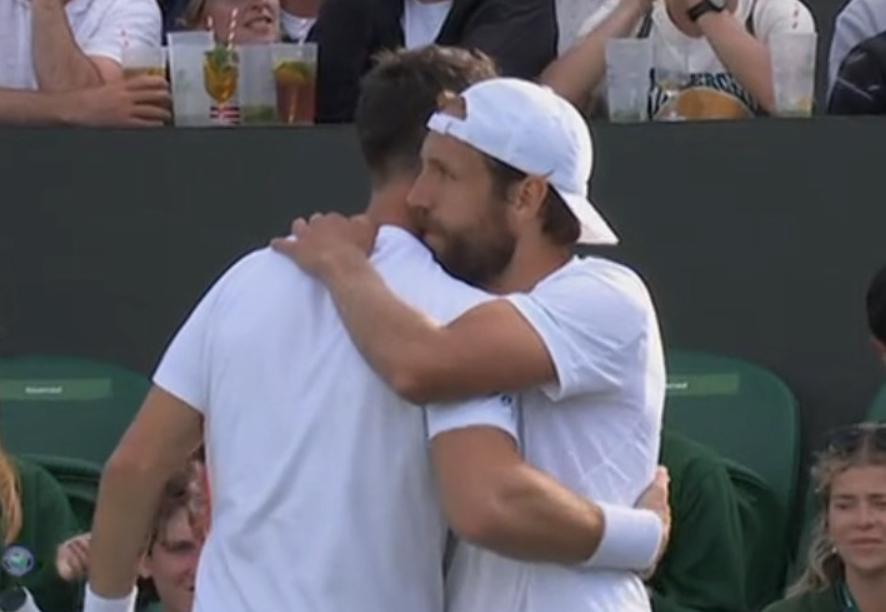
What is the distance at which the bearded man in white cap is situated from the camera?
304 centimetres

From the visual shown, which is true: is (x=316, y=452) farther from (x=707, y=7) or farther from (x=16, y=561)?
(x=707, y=7)

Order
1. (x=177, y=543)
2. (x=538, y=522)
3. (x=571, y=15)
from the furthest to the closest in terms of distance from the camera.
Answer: (x=571, y=15) → (x=177, y=543) → (x=538, y=522)

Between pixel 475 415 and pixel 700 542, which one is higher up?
pixel 475 415

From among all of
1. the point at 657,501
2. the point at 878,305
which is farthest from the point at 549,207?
the point at 878,305

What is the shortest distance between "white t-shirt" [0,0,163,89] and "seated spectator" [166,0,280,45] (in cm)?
11

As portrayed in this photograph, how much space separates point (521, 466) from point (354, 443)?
225 mm

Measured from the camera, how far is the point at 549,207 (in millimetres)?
3137

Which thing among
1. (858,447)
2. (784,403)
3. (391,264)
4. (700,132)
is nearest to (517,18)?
(700,132)

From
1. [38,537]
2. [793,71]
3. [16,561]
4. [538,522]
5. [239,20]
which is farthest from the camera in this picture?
[239,20]

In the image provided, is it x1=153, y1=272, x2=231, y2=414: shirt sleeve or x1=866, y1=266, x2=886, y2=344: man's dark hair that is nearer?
x1=153, y1=272, x2=231, y2=414: shirt sleeve

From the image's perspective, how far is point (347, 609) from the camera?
10.2ft

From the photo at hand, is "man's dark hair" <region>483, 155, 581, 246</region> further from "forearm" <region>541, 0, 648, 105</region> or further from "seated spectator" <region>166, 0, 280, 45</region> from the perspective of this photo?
"seated spectator" <region>166, 0, 280, 45</region>

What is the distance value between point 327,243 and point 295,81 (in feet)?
7.97

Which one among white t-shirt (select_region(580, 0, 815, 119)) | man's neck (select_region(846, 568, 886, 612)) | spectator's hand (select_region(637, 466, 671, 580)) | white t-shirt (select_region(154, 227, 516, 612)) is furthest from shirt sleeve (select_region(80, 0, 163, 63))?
spectator's hand (select_region(637, 466, 671, 580))
